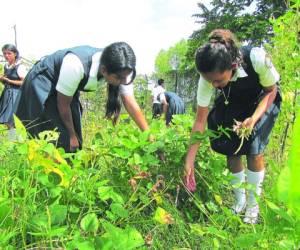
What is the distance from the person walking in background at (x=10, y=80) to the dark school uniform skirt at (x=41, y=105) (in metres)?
2.01

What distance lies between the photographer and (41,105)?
2350mm

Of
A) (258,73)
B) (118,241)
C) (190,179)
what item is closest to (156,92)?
(258,73)

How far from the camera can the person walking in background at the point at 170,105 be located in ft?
25.5

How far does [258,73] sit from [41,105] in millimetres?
1217

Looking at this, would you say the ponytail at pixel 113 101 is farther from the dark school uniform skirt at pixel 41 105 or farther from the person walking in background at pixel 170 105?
the person walking in background at pixel 170 105

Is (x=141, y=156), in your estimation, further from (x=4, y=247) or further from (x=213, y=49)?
(x=4, y=247)

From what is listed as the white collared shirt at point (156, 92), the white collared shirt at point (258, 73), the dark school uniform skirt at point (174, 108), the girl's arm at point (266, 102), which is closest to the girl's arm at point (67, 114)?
the white collared shirt at point (258, 73)

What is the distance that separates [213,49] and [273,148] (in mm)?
1177

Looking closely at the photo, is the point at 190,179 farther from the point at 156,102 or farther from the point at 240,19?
the point at 240,19

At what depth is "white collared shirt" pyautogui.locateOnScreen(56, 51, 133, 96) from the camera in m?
2.19

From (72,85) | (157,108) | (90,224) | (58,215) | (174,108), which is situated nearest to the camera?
(90,224)

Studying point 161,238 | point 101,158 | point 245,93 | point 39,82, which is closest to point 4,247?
point 161,238

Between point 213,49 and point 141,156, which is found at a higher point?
point 213,49

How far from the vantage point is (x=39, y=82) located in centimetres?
236
